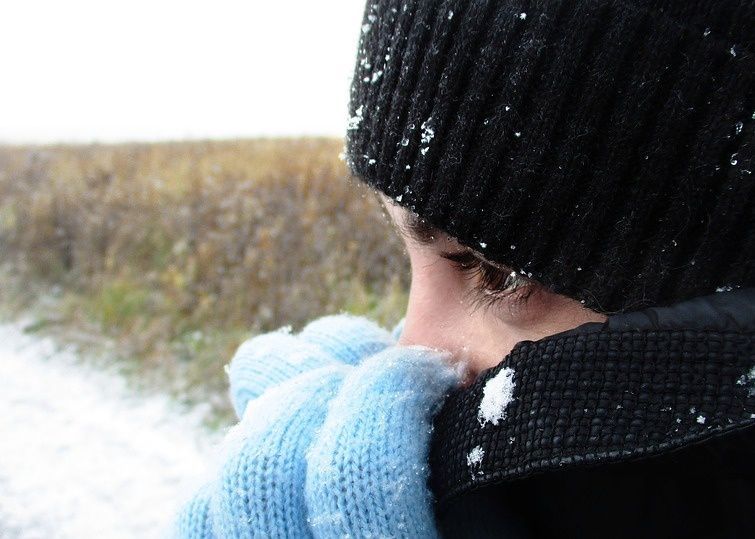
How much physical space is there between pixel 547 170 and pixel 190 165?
260 inches

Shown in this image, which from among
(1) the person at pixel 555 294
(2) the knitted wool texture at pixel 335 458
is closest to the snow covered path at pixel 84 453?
(2) the knitted wool texture at pixel 335 458

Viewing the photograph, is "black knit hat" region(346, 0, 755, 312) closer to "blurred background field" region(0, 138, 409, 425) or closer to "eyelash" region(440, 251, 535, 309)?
"eyelash" region(440, 251, 535, 309)

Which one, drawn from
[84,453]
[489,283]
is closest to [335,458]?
[489,283]

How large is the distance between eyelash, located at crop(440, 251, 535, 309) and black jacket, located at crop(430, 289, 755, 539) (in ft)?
0.41

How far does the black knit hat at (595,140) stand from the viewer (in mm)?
754

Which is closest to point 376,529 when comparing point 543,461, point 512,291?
point 543,461

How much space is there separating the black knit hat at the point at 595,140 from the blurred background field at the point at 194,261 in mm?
2190

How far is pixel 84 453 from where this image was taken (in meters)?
3.15

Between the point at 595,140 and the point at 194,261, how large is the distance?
4054mm

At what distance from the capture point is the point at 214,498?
0.90 m

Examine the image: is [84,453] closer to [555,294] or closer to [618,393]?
[555,294]

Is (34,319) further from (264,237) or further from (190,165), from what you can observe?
(190,165)

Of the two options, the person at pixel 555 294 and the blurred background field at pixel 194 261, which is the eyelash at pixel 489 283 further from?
the blurred background field at pixel 194 261

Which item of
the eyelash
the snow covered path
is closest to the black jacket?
the eyelash
